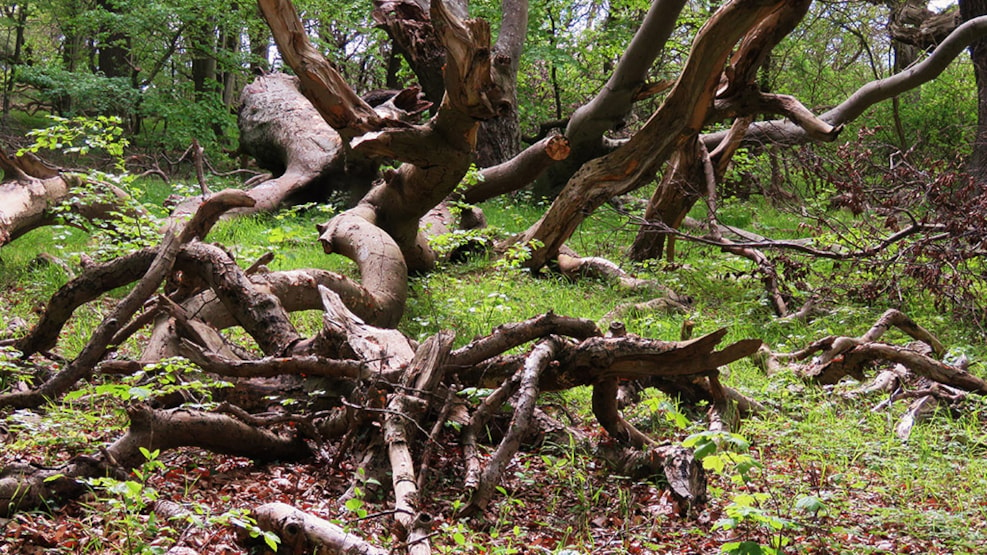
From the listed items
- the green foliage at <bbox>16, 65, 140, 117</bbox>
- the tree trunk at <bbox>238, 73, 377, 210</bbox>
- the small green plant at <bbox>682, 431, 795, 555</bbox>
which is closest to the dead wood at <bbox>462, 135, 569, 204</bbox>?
the tree trunk at <bbox>238, 73, 377, 210</bbox>

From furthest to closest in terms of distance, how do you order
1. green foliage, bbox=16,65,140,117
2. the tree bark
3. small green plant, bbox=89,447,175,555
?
1. green foliage, bbox=16,65,140,117
2. the tree bark
3. small green plant, bbox=89,447,175,555

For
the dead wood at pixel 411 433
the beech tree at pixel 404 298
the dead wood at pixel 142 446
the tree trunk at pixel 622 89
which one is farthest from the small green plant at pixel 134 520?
the tree trunk at pixel 622 89

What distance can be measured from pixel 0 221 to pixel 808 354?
21.0 feet

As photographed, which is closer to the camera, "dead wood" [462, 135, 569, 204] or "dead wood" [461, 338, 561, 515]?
"dead wood" [461, 338, 561, 515]

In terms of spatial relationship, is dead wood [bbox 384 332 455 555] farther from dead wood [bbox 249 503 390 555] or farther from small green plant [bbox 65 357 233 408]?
small green plant [bbox 65 357 233 408]

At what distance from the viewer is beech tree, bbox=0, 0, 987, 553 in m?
3.16

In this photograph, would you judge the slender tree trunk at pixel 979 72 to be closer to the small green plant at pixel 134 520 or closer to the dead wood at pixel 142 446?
the dead wood at pixel 142 446

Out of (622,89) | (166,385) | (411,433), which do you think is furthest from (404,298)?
(622,89)

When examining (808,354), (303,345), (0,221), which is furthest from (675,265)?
(0,221)

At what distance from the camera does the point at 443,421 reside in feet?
10.6

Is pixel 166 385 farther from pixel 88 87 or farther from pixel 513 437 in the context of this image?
pixel 88 87

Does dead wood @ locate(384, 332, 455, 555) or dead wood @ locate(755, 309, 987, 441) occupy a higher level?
dead wood @ locate(384, 332, 455, 555)

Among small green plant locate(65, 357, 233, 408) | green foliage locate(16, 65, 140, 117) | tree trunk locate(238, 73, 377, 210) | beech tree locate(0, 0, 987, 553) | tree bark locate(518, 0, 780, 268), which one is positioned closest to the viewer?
small green plant locate(65, 357, 233, 408)

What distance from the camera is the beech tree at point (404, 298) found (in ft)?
10.4
